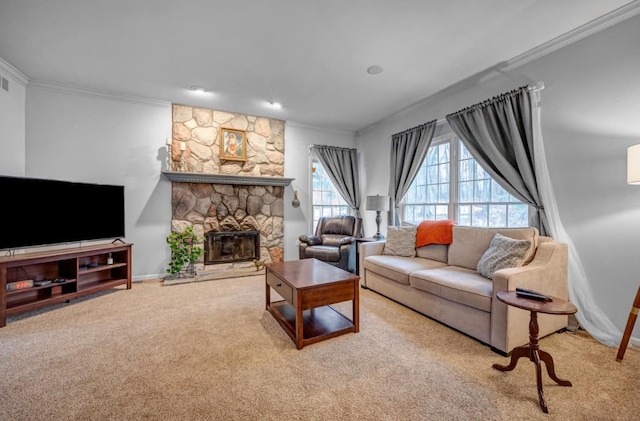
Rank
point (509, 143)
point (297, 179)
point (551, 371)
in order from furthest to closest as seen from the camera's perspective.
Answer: point (297, 179) < point (509, 143) < point (551, 371)

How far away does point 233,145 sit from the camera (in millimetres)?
4531

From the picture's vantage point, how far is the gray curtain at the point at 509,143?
8.90ft

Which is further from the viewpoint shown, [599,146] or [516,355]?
[599,146]

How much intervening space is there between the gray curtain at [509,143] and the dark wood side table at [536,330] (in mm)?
1330

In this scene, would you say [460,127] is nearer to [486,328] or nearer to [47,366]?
[486,328]

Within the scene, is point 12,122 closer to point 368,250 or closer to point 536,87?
point 368,250

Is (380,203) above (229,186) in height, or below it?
below

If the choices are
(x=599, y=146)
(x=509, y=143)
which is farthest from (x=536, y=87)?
(x=599, y=146)

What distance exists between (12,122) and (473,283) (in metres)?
→ 5.31

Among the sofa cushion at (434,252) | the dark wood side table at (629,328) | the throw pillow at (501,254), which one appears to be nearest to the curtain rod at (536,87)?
the throw pillow at (501,254)

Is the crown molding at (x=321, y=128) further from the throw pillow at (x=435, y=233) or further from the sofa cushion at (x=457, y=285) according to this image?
the sofa cushion at (x=457, y=285)

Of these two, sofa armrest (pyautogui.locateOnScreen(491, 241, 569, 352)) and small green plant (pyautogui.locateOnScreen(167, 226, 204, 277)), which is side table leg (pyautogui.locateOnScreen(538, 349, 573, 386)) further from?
small green plant (pyautogui.locateOnScreen(167, 226, 204, 277))

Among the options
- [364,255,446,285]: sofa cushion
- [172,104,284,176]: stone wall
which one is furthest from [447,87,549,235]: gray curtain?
[172,104,284,176]: stone wall

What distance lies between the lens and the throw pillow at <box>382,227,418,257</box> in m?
3.48
